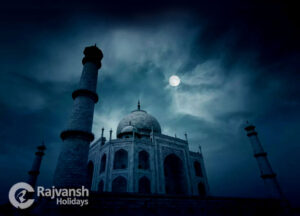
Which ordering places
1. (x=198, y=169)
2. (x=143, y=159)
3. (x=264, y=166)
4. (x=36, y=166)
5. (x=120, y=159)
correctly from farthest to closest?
(x=198, y=169)
(x=143, y=159)
(x=120, y=159)
(x=36, y=166)
(x=264, y=166)

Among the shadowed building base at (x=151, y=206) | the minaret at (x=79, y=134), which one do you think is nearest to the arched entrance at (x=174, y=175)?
the shadowed building base at (x=151, y=206)

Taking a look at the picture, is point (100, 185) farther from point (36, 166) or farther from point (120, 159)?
point (36, 166)

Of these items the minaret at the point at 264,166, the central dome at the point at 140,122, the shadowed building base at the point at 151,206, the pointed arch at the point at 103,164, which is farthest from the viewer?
the central dome at the point at 140,122

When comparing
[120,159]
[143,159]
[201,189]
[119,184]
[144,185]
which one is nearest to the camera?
[119,184]

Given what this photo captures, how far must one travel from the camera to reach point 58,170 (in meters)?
6.55

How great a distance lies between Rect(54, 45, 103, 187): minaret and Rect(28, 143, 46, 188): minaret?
11.0 m

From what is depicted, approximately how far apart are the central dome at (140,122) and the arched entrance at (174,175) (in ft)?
15.9

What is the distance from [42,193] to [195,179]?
55.4 ft

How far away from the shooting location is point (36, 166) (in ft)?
50.9

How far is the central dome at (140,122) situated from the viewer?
2306 centimetres

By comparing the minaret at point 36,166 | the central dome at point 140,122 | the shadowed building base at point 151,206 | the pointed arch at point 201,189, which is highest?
the central dome at point 140,122

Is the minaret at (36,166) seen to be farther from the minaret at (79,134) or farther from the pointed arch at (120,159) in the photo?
the minaret at (79,134)

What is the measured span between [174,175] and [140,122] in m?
8.05

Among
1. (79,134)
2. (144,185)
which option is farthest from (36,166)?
(79,134)
